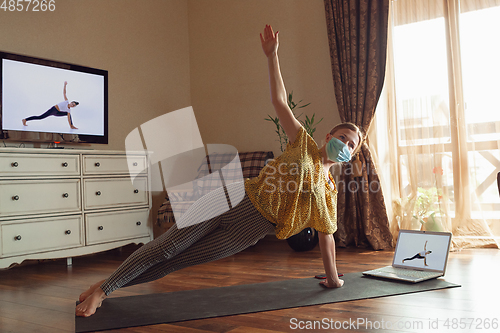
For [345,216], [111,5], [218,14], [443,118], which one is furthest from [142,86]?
[443,118]

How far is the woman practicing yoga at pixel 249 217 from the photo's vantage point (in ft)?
5.98

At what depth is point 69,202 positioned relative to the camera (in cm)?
324

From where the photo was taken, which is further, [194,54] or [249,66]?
[194,54]

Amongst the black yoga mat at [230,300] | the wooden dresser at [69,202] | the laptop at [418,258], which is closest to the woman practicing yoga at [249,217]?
the black yoga mat at [230,300]

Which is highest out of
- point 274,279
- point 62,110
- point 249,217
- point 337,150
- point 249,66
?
point 249,66

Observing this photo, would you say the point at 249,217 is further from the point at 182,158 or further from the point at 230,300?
the point at 182,158

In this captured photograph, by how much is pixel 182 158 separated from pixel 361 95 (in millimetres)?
2198

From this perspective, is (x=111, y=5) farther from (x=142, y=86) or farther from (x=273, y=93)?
(x=273, y=93)

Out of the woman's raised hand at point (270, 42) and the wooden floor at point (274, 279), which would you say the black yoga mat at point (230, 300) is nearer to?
the wooden floor at point (274, 279)

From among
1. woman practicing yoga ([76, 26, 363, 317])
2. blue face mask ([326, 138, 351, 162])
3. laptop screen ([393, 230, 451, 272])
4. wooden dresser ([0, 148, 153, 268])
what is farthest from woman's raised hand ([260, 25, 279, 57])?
wooden dresser ([0, 148, 153, 268])

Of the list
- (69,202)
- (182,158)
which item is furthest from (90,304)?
(182,158)

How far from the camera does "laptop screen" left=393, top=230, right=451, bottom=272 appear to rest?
8.00ft

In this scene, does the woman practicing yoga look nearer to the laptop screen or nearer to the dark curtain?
the laptop screen

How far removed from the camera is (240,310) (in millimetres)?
1864
